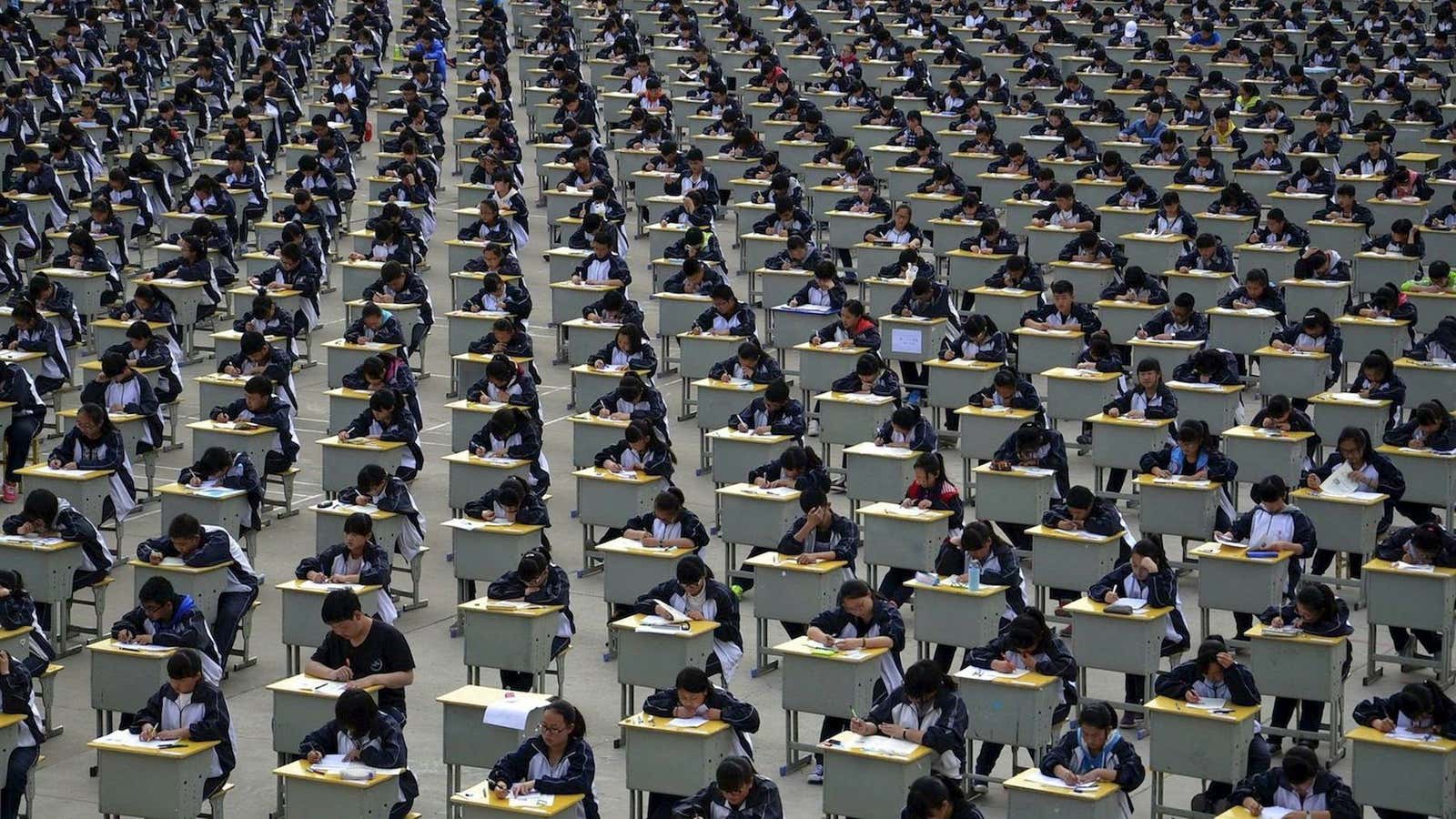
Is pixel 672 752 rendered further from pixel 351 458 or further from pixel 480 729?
pixel 351 458

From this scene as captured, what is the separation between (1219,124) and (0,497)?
631 inches

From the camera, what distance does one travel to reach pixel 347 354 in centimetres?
2127

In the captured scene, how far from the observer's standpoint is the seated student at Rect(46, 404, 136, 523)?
56.9 feet

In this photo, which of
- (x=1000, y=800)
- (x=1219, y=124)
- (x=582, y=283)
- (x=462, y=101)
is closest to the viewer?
(x=1000, y=800)

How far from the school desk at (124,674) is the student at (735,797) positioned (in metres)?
3.68

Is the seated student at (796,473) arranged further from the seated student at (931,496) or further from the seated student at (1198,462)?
the seated student at (1198,462)

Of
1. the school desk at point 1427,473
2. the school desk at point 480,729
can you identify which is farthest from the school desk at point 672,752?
the school desk at point 1427,473

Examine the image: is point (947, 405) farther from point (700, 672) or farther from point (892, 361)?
point (700, 672)

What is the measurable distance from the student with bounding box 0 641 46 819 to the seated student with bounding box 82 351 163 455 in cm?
605

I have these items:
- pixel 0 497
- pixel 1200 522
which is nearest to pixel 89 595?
pixel 0 497

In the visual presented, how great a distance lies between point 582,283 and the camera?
2283 cm

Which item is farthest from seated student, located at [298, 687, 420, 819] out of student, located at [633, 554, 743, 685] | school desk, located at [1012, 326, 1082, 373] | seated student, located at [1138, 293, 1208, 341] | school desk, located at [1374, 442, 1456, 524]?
seated student, located at [1138, 293, 1208, 341]

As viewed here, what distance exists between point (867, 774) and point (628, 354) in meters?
8.14

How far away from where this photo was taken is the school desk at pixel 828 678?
1373 cm
